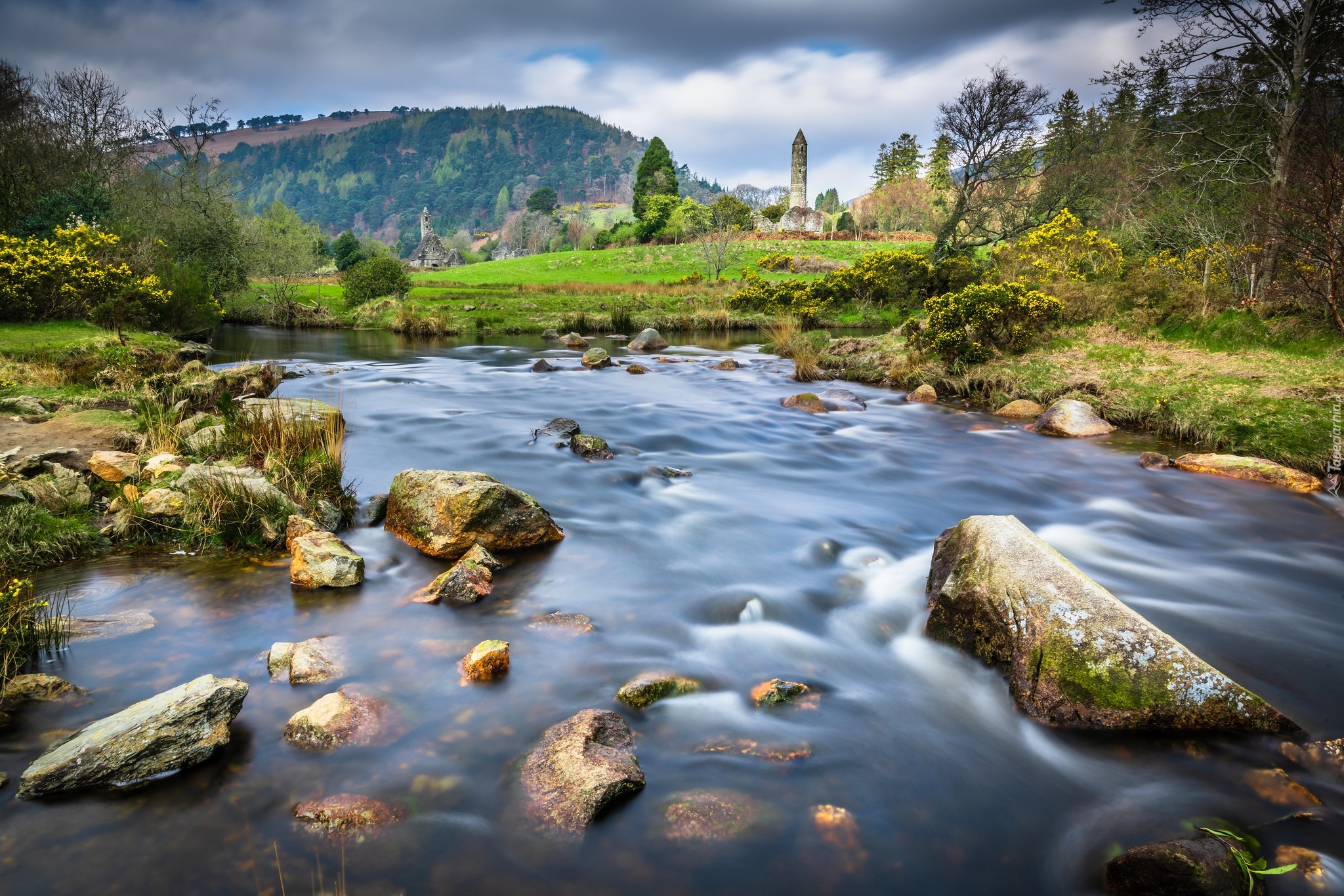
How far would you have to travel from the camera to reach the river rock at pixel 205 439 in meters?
8.58

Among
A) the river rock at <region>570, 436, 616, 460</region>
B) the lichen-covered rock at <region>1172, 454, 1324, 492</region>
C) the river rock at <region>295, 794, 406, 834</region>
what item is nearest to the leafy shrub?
the lichen-covered rock at <region>1172, 454, 1324, 492</region>

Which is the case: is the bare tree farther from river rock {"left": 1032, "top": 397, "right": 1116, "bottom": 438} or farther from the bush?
the bush

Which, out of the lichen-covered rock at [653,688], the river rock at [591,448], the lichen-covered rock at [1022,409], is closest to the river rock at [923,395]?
the lichen-covered rock at [1022,409]

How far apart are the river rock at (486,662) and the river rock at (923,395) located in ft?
44.0

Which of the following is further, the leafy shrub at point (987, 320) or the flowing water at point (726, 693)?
the leafy shrub at point (987, 320)

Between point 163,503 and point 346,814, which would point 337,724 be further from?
point 163,503

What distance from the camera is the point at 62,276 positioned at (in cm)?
1772

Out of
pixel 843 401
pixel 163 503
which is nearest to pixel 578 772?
pixel 163 503

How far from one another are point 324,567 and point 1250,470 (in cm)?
1210

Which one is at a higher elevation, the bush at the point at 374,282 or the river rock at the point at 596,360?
the bush at the point at 374,282

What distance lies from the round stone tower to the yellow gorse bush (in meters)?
94.1

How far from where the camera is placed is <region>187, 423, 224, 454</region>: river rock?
28.1 ft

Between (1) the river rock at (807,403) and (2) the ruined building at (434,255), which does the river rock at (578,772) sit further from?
(2) the ruined building at (434,255)

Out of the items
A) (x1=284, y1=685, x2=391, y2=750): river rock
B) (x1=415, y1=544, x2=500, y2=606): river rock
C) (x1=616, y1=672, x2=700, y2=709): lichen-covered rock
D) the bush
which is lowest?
(x1=616, y1=672, x2=700, y2=709): lichen-covered rock
